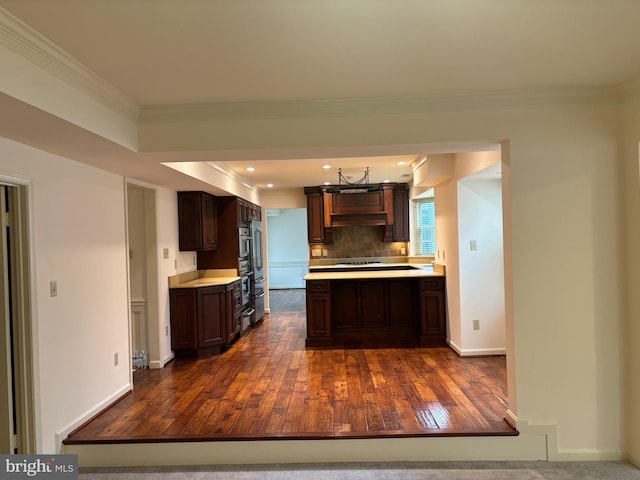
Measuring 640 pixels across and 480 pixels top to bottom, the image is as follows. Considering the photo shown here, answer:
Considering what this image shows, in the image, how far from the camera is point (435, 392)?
130 inches

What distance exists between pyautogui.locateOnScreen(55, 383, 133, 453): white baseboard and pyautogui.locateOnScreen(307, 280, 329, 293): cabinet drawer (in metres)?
2.31

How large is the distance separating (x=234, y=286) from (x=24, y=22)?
3.85 m

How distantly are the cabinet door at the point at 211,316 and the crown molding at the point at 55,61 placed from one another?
2.63m

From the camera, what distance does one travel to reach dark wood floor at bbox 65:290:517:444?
2684mm

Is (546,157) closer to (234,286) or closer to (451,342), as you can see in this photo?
(451,342)

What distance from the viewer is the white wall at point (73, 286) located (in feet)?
8.12

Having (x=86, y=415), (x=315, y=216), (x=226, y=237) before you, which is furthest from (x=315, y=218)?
(x=86, y=415)

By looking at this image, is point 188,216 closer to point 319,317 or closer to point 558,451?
point 319,317

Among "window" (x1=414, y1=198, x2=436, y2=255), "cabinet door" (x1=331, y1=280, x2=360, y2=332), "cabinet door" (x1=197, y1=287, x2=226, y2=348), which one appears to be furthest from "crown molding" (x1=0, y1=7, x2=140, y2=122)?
"window" (x1=414, y1=198, x2=436, y2=255)

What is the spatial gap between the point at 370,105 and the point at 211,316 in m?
3.26

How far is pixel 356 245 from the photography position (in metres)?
7.67

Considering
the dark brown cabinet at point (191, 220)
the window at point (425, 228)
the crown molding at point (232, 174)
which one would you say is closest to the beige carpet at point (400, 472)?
the dark brown cabinet at point (191, 220)

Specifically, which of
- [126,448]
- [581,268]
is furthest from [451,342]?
[126,448]

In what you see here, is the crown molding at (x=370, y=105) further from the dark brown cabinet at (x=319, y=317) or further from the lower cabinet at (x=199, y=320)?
the dark brown cabinet at (x=319, y=317)
